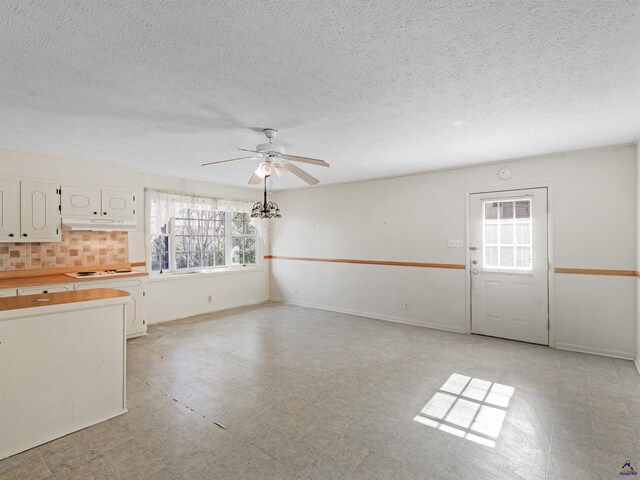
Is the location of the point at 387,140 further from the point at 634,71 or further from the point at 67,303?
the point at 67,303

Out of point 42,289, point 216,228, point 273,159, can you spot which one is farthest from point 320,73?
point 216,228

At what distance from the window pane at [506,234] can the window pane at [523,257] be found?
15 cm

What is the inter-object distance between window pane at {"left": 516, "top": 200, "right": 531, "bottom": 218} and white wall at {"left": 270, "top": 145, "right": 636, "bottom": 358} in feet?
0.71

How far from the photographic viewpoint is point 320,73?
204 cm

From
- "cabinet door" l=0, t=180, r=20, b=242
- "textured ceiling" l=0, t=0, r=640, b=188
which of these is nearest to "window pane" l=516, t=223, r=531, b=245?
"textured ceiling" l=0, t=0, r=640, b=188

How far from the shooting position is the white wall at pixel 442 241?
3711mm

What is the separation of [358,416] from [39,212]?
4.26 meters

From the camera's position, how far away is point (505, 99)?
2420 mm

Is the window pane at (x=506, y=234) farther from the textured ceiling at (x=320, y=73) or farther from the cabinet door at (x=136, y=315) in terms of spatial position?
the cabinet door at (x=136, y=315)

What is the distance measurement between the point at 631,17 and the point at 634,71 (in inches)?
27.1

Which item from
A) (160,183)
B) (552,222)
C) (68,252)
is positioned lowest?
(68,252)

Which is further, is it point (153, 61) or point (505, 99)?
point (505, 99)

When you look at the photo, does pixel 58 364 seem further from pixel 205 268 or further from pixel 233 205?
pixel 233 205

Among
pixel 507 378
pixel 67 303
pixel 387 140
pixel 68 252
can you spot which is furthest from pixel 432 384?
pixel 68 252
